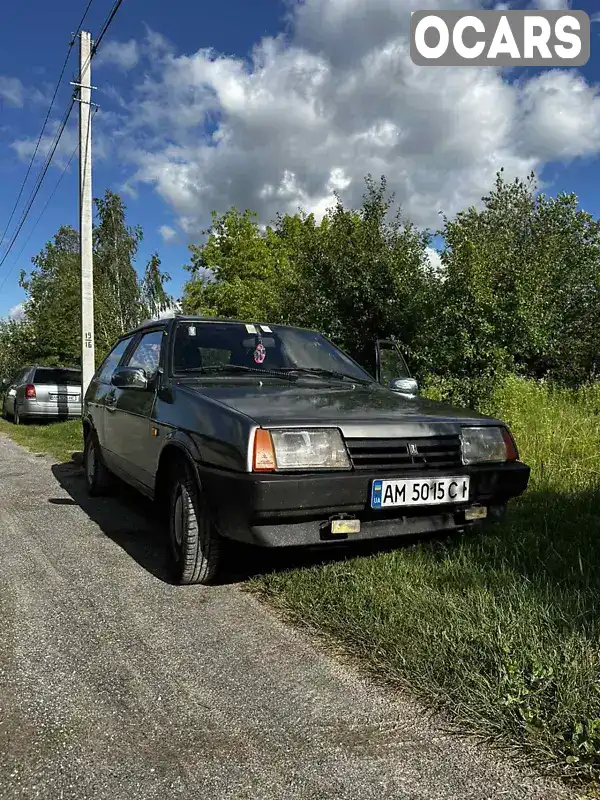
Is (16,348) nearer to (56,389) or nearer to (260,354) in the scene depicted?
(56,389)

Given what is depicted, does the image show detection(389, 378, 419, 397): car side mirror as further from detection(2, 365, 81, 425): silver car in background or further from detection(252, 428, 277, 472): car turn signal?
detection(2, 365, 81, 425): silver car in background

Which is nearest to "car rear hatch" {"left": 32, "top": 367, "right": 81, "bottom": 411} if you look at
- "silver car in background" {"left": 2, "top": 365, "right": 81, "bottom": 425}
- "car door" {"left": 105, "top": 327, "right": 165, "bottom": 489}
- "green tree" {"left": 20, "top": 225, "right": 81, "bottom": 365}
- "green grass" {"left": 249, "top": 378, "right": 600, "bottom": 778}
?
"silver car in background" {"left": 2, "top": 365, "right": 81, "bottom": 425}

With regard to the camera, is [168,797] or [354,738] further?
[354,738]

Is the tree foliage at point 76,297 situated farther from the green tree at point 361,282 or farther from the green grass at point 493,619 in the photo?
the green grass at point 493,619

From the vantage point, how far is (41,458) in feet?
29.0

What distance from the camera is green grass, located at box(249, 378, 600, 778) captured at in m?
1.99

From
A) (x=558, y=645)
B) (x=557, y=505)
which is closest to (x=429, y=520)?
(x=558, y=645)

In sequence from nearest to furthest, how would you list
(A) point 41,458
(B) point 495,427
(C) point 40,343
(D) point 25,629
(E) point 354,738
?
1. (E) point 354,738
2. (D) point 25,629
3. (B) point 495,427
4. (A) point 41,458
5. (C) point 40,343

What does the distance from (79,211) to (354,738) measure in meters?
12.1

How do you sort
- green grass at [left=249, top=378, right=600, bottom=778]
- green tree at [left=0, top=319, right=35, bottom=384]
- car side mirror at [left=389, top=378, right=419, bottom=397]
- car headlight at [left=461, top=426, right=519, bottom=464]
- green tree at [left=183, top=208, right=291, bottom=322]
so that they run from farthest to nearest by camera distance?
green tree at [left=183, top=208, right=291, bottom=322] < green tree at [left=0, top=319, right=35, bottom=384] < car side mirror at [left=389, top=378, right=419, bottom=397] < car headlight at [left=461, top=426, right=519, bottom=464] < green grass at [left=249, top=378, right=600, bottom=778]

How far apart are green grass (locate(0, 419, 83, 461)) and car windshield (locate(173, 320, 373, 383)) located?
527cm

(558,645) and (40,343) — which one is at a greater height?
(40,343)

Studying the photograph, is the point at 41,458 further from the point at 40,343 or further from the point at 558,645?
the point at 40,343

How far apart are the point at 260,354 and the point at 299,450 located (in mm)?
1565
